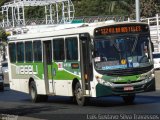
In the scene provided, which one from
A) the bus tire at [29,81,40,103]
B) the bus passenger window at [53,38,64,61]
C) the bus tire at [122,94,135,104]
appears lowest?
the bus tire at [29,81,40,103]

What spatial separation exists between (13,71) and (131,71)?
8775 millimetres

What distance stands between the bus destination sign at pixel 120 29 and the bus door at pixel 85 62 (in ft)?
1.61

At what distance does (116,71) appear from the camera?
21.0 m

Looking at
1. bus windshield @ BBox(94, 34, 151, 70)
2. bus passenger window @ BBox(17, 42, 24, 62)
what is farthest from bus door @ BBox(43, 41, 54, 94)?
bus windshield @ BBox(94, 34, 151, 70)

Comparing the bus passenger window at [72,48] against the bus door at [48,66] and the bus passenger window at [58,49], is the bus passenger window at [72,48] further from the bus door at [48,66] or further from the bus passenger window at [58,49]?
the bus door at [48,66]

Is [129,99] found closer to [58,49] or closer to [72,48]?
[72,48]

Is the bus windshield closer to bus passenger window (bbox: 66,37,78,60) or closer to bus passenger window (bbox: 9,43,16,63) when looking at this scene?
bus passenger window (bbox: 66,37,78,60)

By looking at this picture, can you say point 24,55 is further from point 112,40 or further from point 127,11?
point 127,11

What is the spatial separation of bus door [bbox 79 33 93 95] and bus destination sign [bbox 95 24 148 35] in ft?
1.61

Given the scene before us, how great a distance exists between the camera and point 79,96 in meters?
22.5

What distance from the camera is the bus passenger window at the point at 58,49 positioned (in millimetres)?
23594

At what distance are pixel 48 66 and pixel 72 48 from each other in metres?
2.39

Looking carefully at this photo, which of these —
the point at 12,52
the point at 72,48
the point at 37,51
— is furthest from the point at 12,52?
the point at 72,48

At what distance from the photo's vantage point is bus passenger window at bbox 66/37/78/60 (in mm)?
22406
